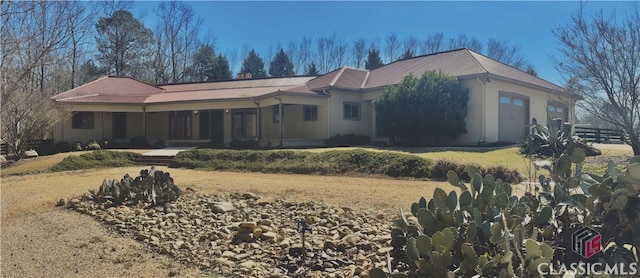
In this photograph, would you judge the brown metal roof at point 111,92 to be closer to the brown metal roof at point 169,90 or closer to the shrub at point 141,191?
the brown metal roof at point 169,90

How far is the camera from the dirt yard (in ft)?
14.1

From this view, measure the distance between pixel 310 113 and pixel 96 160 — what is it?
10.8 meters

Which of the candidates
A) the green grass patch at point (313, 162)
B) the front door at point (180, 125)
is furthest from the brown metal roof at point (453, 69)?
the front door at point (180, 125)

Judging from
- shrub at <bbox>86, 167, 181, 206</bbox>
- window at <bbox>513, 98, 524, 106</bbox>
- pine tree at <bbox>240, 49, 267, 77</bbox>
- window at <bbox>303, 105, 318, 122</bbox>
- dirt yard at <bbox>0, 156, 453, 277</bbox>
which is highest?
pine tree at <bbox>240, 49, 267, 77</bbox>

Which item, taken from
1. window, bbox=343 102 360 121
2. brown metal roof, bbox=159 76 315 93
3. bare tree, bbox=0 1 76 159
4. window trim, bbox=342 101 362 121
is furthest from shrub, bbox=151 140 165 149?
bare tree, bbox=0 1 76 159

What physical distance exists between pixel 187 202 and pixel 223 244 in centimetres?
304

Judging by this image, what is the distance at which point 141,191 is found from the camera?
7.43 meters

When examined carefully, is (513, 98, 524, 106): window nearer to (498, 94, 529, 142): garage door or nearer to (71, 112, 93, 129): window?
(498, 94, 529, 142): garage door

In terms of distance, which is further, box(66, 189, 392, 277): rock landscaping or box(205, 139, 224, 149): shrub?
box(205, 139, 224, 149): shrub

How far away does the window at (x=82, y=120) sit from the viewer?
2534cm

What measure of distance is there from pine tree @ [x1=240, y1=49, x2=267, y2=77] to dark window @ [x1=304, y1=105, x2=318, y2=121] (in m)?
32.4

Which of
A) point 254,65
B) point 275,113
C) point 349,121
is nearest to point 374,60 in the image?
point 254,65

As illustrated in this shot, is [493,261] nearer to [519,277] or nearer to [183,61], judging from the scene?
[519,277]

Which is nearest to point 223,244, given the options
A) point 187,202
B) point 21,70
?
point 187,202
